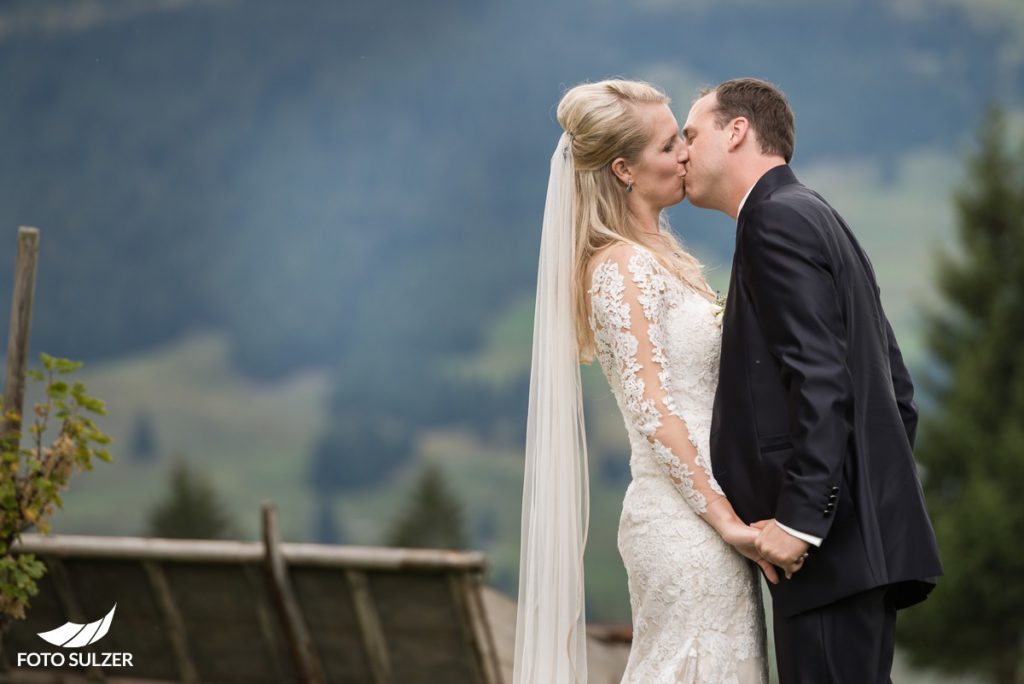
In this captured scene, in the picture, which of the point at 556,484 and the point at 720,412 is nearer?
the point at 720,412

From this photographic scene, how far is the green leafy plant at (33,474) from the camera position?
3645mm

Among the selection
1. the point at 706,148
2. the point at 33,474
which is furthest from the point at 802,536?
the point at 33,474

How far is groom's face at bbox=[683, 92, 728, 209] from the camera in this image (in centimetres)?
276

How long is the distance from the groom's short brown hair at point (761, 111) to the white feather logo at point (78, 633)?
3017 millimetres

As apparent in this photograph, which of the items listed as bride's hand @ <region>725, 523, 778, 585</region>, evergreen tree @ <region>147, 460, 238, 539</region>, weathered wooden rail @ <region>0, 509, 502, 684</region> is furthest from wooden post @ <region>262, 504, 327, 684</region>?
evergreen tree @ <region>147, 460, 238, 539</region>

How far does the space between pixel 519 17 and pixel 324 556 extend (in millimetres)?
11003

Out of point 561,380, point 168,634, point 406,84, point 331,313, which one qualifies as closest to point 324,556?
point 168,634

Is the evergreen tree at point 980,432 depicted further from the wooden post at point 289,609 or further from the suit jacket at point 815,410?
the suit jacket at point 815,410

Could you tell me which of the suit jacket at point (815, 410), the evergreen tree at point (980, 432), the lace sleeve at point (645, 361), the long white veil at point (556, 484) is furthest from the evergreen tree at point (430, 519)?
the suit jacket at point (815, 410)

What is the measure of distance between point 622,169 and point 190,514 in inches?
409

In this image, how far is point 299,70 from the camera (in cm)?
1427

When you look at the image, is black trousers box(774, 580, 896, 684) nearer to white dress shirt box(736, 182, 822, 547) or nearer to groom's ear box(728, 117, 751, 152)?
white dress shirt box(736, 182, 822, 547)

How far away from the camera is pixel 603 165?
9.84ft

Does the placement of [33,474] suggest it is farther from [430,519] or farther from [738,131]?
[430,519]
